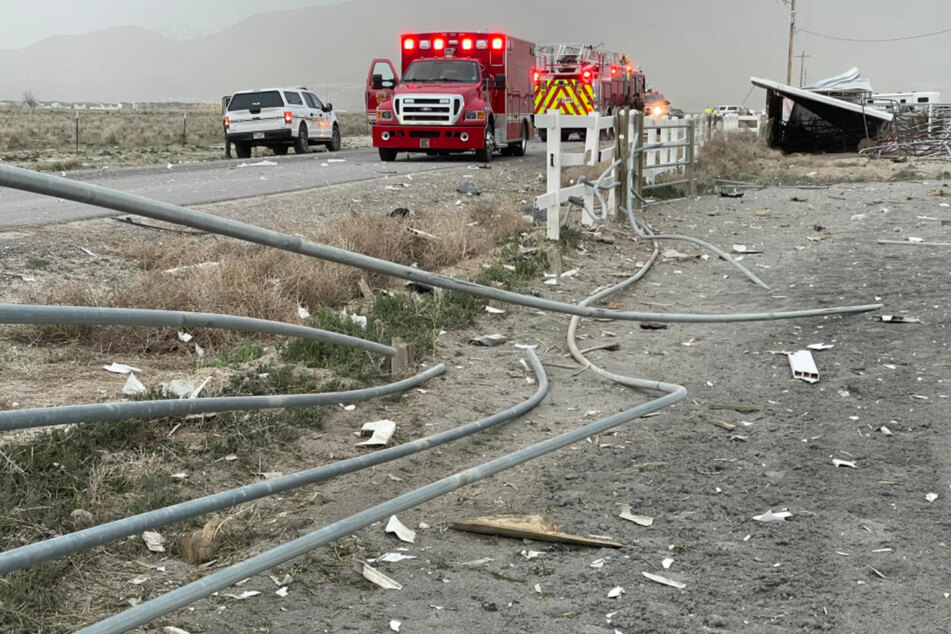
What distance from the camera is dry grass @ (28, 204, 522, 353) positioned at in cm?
620

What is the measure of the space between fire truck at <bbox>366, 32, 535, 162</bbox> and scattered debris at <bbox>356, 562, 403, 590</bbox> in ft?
56.7

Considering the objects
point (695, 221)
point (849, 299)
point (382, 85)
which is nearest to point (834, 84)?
point (382, 85)

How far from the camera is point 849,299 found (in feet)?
26.1

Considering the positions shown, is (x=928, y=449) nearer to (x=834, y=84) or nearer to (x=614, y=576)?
(x=614, y=576)

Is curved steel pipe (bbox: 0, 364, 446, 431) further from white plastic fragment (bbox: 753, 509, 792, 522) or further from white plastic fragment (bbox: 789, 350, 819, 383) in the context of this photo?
white plastic fragment (bbox: 789, 350, 819, 383)

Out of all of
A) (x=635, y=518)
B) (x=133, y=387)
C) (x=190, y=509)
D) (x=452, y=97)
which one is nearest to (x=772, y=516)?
(x=635, y=518)

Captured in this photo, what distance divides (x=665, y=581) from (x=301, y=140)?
2411 cm

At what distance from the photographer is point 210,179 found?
16.2m

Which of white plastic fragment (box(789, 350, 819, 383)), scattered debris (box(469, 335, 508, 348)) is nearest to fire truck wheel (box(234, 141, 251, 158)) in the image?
scattered debris (box(469, 335, 508, 348))

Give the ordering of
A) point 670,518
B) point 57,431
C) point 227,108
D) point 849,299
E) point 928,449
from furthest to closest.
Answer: point 227,108 < point 849,299 < point 928,449 < point 57,431 < point 670,518

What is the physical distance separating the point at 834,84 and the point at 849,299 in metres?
31.4

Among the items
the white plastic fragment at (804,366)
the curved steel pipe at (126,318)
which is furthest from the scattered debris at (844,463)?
the curved steel pipe at (126,318)

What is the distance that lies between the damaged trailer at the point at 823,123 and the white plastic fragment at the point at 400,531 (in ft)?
89.0

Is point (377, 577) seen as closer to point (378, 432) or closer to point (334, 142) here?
point (378, 432)
